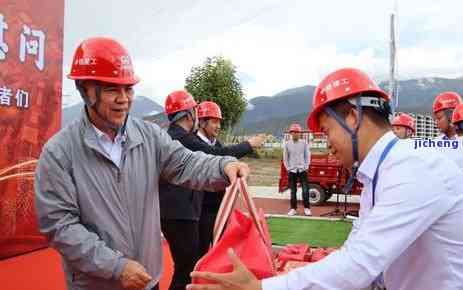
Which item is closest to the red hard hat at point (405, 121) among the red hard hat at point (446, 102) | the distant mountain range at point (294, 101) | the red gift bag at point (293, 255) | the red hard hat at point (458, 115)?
the red hard hat at point (446, 102)

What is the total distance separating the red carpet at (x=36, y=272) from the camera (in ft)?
14.8

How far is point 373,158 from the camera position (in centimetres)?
153

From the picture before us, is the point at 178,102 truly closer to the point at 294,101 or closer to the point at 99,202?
the point at 99,202

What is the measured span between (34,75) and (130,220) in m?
4.39

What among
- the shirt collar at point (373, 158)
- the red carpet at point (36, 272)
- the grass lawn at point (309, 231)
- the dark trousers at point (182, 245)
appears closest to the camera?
the shirt collar at point (373, 158)

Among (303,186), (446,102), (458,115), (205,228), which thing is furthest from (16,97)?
(303,186)

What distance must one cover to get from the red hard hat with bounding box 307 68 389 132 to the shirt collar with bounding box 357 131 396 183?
0.62 ft

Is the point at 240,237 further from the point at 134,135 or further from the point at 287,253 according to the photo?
the point at 287,253

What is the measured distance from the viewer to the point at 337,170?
1102 cm

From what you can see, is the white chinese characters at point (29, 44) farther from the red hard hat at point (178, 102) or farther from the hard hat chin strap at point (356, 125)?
the hard hat chin strap at point (356, 125)

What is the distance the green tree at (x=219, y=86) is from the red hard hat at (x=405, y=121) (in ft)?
51.5

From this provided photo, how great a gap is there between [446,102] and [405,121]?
2.22 metres

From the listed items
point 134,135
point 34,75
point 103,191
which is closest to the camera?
point 103,191

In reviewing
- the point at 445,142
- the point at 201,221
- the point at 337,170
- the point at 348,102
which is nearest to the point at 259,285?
the point at 348,102
